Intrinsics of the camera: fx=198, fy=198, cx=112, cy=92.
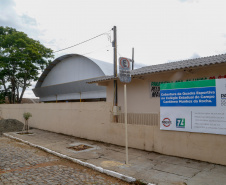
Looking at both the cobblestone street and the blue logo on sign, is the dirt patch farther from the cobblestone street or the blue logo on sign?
the blue logo on sign

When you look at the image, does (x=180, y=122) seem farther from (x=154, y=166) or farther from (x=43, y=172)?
(x=43, y=172)

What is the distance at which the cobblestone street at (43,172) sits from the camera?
16.5 feet

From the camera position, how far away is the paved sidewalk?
5000 mm

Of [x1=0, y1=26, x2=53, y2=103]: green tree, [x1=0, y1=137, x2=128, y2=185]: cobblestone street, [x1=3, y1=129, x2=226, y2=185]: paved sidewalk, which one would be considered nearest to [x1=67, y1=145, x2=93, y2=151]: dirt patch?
[x1=3, y1=129, x2=226, y2=185]: paved sidewalk

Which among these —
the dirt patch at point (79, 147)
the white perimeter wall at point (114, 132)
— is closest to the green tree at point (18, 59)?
the white perimeter wall at point (114, 132)

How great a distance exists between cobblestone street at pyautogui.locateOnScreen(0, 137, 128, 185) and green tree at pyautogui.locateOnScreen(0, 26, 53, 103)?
17.9 metres

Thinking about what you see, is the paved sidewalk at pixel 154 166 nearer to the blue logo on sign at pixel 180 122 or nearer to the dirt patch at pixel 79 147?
the dirt patch at pixel 79 147

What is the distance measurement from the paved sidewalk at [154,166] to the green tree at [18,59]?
17.9 meters

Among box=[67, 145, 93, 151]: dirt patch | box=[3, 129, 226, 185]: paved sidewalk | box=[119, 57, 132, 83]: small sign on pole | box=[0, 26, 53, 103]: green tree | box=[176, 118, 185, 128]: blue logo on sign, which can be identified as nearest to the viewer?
box=[3, 129, 226, 185]: paved sidewalk

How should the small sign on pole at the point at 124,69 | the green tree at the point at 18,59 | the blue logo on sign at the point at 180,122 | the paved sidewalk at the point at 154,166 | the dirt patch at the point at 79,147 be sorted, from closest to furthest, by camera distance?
the paved sidewalk at the point at 154,166 < the small sign on pole at the point at 124,69 < the blue logo on sign at the point at 180,122 < the dirt patch at the point at 79,147 < the green tree at the point at 18,59

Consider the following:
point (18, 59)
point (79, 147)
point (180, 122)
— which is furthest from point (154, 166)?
point (18, 59)

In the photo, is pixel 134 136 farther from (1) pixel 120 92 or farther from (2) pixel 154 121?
(1) pixel 120 92

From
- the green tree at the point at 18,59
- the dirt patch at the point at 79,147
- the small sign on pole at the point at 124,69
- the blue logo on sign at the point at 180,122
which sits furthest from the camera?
the green tree at the point at 18,59

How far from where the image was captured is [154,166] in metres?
6.07
